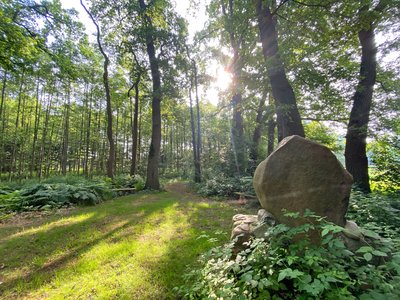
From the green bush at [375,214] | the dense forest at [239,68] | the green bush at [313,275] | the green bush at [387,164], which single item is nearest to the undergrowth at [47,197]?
the dense forest at [239,68]

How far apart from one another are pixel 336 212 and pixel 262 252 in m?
1.21

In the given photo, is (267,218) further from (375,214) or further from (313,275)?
(375,214)

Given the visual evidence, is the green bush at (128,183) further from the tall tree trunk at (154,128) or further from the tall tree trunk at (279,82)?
the tall tree trunk at (279,82)

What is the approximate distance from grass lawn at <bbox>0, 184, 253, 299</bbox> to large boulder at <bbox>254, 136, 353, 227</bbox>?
3.03ft

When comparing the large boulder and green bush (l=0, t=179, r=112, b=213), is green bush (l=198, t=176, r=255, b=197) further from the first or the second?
the large boulder

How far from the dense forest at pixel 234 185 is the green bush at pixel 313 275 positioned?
17mm

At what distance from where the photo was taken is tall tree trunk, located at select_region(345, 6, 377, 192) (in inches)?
209

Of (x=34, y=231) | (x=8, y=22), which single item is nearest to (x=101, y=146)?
(x=8, y=22)

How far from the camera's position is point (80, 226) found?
14.3 ft

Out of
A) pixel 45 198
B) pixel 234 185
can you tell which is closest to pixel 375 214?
pixel 234 185

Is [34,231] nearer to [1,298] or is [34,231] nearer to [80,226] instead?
[80,226]

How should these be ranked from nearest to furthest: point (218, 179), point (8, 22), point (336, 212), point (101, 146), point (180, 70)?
point (336, 212) → point (8, 22) → point (218, 179) → point (180, 70) → point (101, 146)

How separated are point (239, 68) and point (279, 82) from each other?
289cm

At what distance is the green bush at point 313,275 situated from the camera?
1.26m
